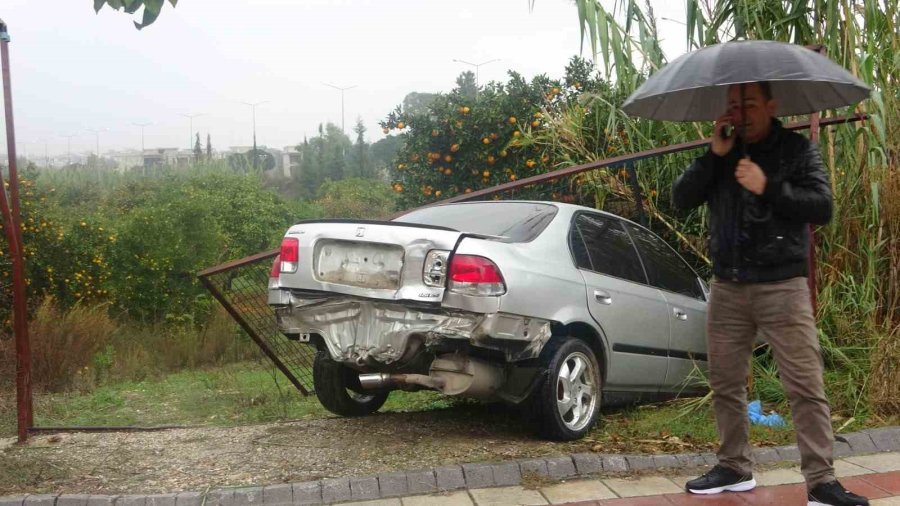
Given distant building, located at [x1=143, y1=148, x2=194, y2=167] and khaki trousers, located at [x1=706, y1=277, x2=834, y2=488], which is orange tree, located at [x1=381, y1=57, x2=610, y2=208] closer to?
khaki trousers, located at [x1=706, y1=277, x2=834, y2=488]

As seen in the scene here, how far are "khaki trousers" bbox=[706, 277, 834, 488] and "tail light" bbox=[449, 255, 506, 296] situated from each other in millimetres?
1130

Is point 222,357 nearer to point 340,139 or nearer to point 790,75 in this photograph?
point 790,75

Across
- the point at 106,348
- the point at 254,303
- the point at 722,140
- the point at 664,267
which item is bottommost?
the point at 106,348

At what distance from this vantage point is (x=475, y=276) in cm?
480

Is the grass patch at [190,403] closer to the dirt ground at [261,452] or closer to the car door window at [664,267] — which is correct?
the dirt ground at [261,452]

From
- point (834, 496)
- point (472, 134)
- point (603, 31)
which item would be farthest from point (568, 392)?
point (472, 134)

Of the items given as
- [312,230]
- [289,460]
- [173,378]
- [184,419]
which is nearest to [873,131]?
[312,230]

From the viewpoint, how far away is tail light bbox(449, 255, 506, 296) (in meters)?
4.80

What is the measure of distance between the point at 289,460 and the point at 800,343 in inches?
107

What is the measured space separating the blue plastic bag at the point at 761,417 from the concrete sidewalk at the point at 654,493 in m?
0.75

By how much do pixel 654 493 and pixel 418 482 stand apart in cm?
115

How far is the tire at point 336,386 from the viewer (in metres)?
5.88

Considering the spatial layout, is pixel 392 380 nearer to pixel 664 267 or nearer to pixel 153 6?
pixel 664 267

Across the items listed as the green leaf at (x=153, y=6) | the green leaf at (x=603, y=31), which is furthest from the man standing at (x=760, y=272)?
the green leaf at (x=603, y=31)
